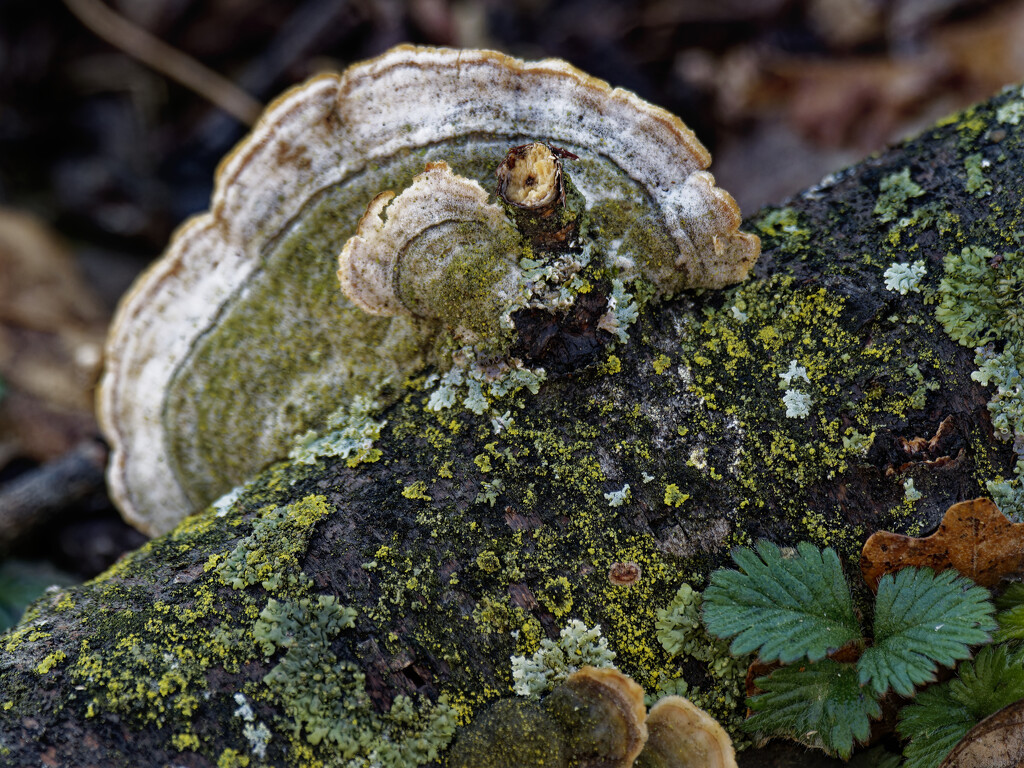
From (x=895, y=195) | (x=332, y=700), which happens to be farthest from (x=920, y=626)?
(x=332, y=700)

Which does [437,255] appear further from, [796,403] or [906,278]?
[906,278]

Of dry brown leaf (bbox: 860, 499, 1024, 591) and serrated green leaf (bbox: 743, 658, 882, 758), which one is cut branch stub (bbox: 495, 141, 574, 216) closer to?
dry brown leaf (bbox: 860, 499, 1024, 591)

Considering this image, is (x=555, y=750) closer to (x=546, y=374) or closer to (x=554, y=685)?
(x=554, y=685)

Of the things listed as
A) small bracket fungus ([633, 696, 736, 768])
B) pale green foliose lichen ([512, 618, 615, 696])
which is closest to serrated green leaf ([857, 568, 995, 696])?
small bracket fungus ([633, 696, 736, 768])

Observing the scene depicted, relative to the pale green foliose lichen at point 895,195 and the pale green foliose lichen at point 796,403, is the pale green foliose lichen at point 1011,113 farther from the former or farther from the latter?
the pale green foliose lichen at point 796,403

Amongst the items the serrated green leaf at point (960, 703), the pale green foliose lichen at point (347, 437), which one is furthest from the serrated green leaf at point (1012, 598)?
the pale green foliose lichen at point (347, 437)
